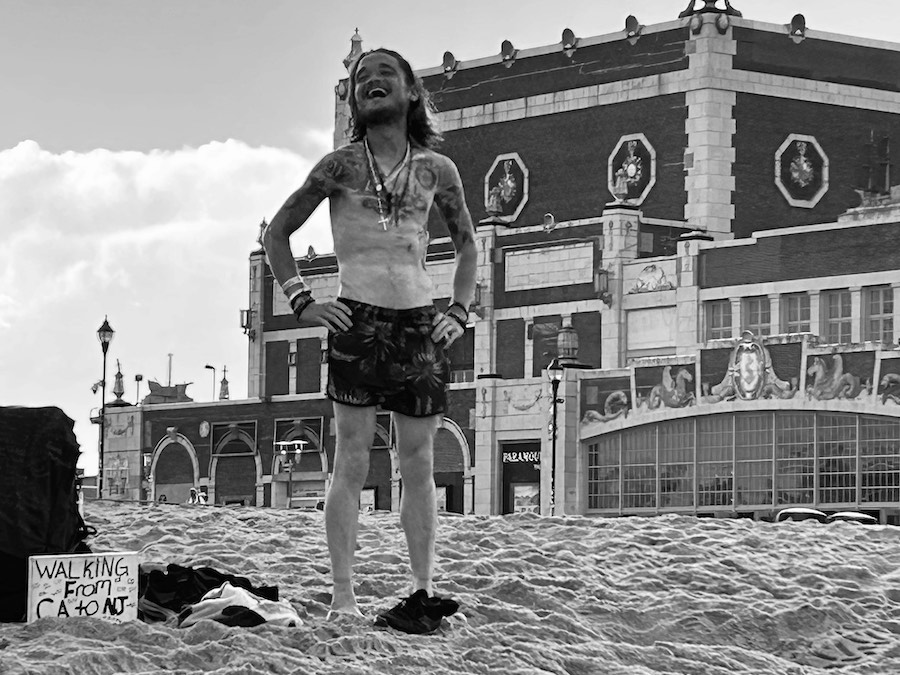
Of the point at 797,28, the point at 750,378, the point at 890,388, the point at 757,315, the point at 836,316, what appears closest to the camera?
the point at 890,388

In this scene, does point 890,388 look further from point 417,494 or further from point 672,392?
point 417,494

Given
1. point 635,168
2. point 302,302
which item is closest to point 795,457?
point 635,168

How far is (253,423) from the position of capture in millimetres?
73812

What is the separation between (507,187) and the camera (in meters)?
73.8

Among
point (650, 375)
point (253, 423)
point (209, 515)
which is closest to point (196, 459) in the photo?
point (253, 423)

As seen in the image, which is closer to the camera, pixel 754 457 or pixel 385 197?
pixel 385 197

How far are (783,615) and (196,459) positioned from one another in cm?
6436

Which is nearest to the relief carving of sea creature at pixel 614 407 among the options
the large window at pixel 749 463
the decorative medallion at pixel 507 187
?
the large window at pixel 749 463

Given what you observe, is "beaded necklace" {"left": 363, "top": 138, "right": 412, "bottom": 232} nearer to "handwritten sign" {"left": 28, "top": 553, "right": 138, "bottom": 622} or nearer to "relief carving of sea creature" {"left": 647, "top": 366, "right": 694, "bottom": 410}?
"handwritten sign" {"left": 28, "top": 553, "right": 138, "bottom": 622}

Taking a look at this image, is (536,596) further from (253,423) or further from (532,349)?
(253,423)

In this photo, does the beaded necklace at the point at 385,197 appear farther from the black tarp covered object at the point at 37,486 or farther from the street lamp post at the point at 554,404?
the street lamp post at the point at 554,404

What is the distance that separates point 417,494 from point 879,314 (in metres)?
47.5

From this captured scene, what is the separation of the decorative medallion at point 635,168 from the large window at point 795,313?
35.2 feet

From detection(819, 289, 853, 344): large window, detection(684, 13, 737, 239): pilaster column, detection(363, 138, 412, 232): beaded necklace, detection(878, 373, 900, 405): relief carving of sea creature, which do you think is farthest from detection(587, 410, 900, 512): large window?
detection(363, 138, 412, 232): beaded necklace
